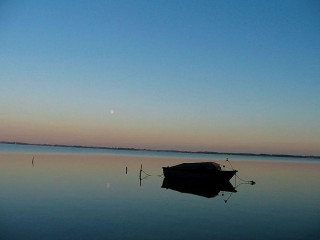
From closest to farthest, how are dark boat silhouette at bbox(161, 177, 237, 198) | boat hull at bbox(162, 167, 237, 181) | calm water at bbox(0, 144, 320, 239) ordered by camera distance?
1. calm water at bbox(0, 144, 320, 239)
2. dark boat silhouette at bbox(161, 177, 237, 198)
3. boat hull at bbox(162, 167, 237, 181)

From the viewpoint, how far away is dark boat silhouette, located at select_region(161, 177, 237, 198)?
154ft

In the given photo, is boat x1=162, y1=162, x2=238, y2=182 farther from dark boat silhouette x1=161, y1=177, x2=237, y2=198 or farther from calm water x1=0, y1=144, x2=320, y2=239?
calm water x1=0, y1=144, x2=320, y2=239

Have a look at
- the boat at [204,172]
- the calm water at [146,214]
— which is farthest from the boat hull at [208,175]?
the calm water at [146,214]

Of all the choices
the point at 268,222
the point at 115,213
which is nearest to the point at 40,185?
the point at 115,213

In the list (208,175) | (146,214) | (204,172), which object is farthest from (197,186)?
(146,214)

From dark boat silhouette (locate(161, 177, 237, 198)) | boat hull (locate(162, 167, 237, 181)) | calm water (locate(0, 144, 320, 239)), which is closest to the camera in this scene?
calm water (locate(0, 144, 320, 239))

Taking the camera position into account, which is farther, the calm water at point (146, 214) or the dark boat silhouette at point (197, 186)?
the dark boat silhouette at point (197, 186)

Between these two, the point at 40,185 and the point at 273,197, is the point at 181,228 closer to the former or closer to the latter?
the point at 273,197

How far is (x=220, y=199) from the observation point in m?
40.7

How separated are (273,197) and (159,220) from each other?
24602 mm

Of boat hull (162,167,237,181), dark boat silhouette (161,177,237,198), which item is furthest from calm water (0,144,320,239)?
boat hull (162,167,237,181)

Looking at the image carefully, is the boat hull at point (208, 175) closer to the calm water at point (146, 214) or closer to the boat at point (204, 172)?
the boat at point (204, 172)

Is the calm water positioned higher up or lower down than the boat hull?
lower down

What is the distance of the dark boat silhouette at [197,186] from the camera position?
4683 cm
